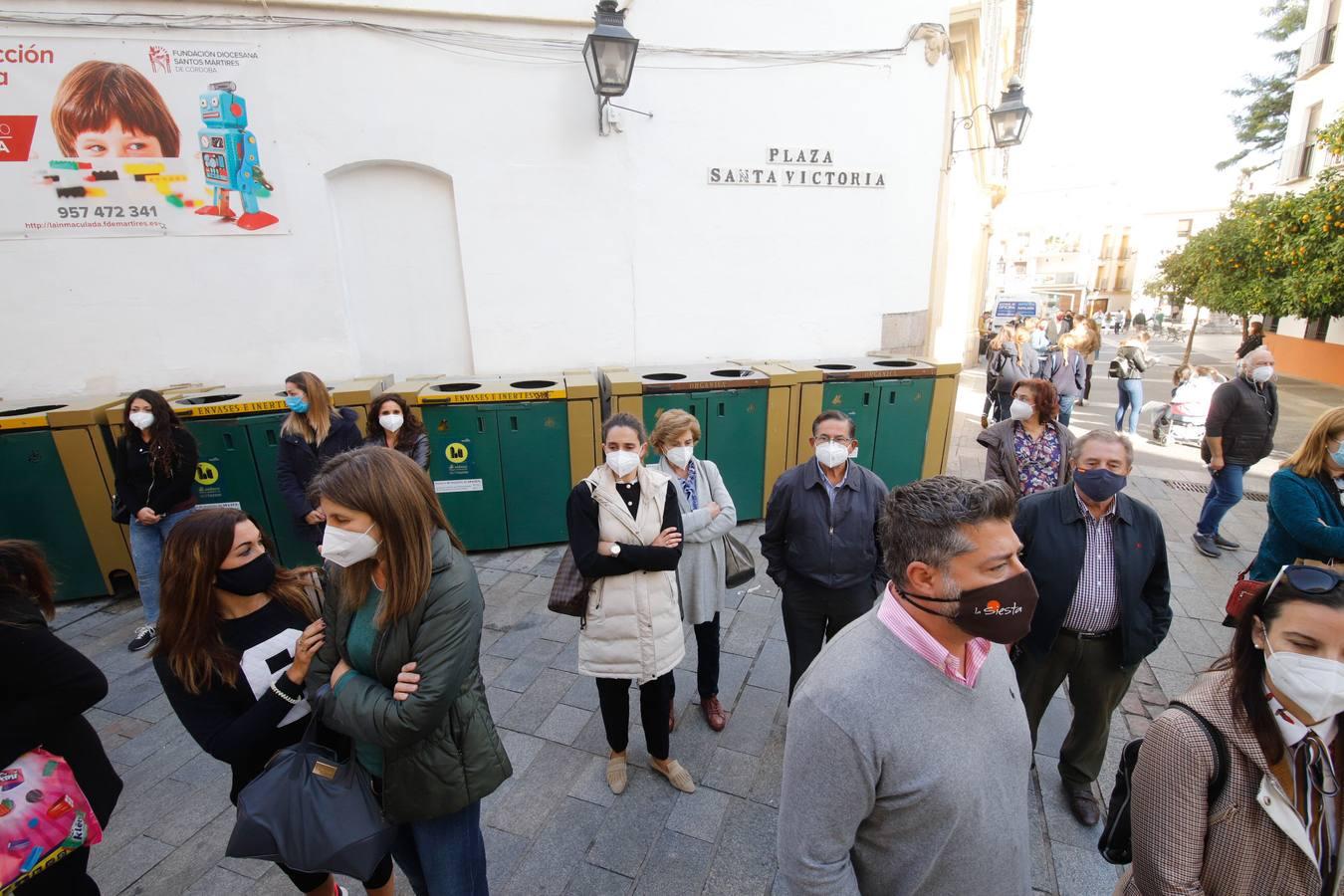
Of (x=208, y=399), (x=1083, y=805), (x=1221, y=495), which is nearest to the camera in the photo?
(x=1083, y=805)

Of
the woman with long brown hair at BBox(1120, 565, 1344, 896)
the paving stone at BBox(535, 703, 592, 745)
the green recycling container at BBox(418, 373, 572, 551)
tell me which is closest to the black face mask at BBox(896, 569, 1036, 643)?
the woman with long brown hair at BBox(1120, 565, 1344, 896)

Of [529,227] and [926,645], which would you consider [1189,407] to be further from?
[926,645]

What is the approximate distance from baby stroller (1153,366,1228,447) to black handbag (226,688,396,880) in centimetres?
1171

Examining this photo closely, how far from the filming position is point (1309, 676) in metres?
1.42

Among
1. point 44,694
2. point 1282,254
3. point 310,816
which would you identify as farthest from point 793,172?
point 1282,254

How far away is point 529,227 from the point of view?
6.42 meters

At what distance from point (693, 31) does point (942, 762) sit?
7.23 meters

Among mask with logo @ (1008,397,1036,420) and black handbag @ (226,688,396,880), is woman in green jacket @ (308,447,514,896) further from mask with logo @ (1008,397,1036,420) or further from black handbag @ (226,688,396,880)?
mask with logo @ (1008,397,1036,420)

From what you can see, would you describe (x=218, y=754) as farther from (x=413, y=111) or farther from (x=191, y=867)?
(x=413, y=111)

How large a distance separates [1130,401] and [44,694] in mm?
12220

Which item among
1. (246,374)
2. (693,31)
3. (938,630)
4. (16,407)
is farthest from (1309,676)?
(16,407)

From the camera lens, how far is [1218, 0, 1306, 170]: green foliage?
77.5 feet

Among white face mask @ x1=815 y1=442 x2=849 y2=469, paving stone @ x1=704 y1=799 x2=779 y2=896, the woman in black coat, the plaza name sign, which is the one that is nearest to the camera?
the woman in black coat

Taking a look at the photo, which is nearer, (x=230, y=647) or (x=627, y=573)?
(x=230, y=647)
